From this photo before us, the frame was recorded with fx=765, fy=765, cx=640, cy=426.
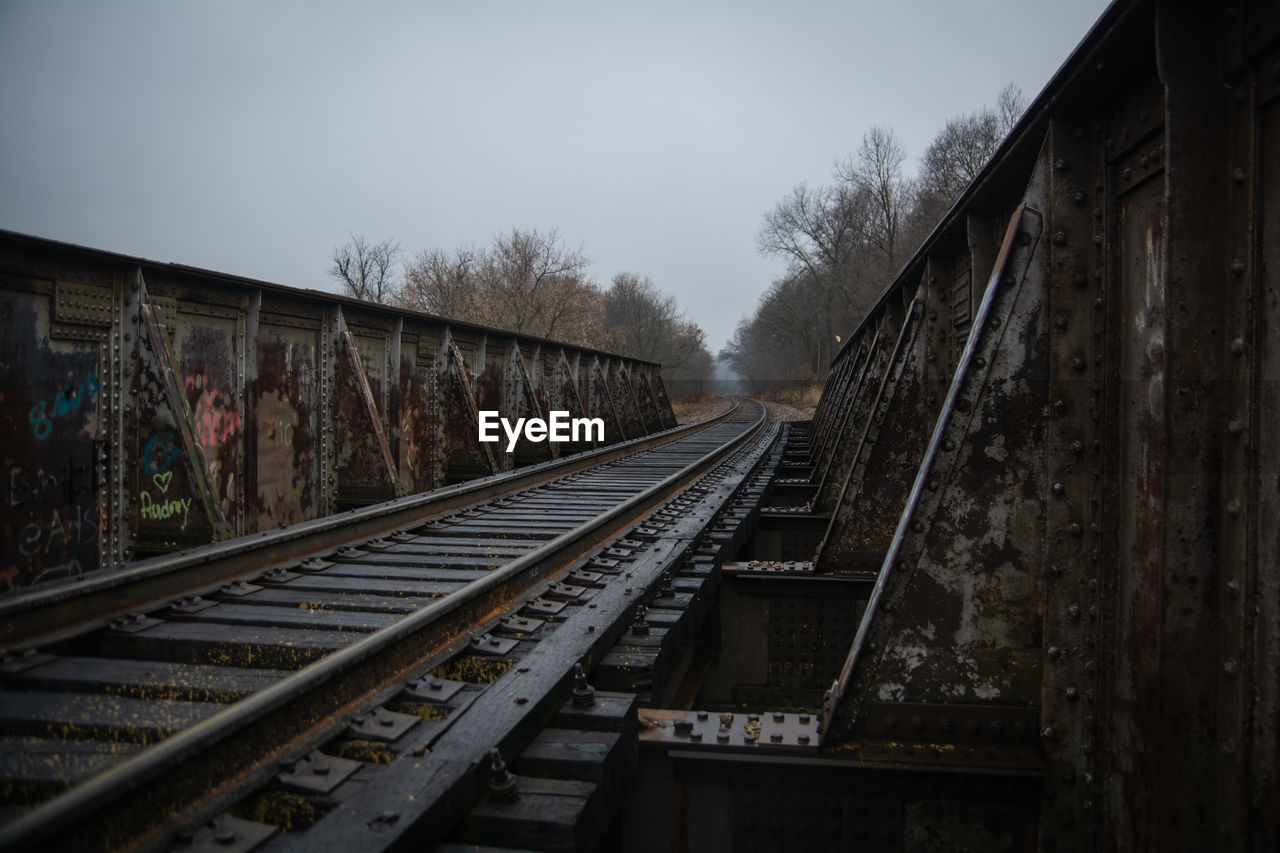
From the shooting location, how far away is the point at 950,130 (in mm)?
38781

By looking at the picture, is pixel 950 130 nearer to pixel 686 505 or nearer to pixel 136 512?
pixel 686 505

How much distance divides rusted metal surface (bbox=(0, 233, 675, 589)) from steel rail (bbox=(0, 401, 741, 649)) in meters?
1.17

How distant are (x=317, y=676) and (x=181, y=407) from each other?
409 cm

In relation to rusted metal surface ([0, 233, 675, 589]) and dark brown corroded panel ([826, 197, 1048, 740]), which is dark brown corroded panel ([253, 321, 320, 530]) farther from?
dark brown corroded panel ([826, 197, 1048, 740])

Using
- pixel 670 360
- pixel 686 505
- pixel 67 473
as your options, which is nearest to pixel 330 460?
pixel 67 473

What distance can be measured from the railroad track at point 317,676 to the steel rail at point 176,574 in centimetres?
1

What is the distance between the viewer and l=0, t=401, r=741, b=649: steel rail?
11.0ft

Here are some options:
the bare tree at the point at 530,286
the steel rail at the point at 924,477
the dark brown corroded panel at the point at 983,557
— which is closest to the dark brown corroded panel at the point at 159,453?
the steel rail at the point at 924,477

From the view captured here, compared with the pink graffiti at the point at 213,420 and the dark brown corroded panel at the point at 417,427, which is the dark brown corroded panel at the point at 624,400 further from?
the pink graffiti at the point at 213,420

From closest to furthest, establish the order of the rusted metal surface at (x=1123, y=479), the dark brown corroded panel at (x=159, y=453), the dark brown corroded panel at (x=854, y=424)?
the rusted metal surface at (x=1123, y=479) < the dark brown corroded panel at (x=159, y=453) < the dark brown corroded panel at (x=854, y=424)

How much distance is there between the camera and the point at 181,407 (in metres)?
5.87

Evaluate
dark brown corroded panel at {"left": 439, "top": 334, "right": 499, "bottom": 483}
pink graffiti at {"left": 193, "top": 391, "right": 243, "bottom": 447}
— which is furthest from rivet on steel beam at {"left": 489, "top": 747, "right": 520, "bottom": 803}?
dark brown corroded panel at {"left": 439, "top": 334, "right": 499, "bottom": 483}

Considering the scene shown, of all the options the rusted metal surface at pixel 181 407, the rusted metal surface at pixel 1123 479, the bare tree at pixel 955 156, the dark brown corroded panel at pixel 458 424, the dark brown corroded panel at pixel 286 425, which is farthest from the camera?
the bare tree at pixel 955 156

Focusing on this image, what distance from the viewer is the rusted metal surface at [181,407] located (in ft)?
17.0
